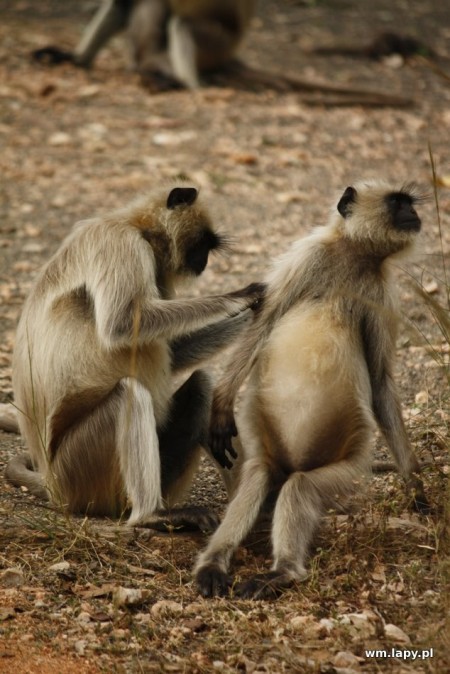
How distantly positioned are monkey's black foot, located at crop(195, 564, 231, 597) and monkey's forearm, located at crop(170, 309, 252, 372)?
48.1 inches

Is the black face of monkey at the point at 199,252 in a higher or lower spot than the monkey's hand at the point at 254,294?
higher

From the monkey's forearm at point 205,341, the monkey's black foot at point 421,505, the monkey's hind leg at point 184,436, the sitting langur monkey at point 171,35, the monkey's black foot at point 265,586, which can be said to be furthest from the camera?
the sitting langur monkey at point 171,35

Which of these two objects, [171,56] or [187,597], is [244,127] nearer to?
[171,56]

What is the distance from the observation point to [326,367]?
4.07 meters

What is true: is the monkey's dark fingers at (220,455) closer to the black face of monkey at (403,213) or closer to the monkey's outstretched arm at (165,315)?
the monkey's outstretched arm at (165,315)

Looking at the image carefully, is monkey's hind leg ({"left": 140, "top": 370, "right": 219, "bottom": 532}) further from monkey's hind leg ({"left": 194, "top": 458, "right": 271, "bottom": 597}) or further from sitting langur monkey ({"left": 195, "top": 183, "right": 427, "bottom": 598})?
monkey's hind leg ({"left": 194, "top": 458, "right": 271, "bottom": 597})

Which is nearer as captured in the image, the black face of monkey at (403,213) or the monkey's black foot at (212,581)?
the monkey's black foot at (212,581)

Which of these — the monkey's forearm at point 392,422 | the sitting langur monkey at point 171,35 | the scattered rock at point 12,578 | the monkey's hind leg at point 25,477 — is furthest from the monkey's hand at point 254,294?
the sitting langur monkey at point 171,35

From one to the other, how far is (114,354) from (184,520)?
2.21 ft

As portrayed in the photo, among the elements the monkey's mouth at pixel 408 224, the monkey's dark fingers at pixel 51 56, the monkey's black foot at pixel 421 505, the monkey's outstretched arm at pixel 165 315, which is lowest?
the monkey's dark fingers at pixel 51 56

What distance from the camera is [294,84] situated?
10672 millimetres

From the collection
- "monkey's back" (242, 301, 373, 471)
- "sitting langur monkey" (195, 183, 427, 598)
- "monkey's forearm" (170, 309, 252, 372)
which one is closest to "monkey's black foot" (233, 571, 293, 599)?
"sitting langur monkey" (195, 183, 427, 598)

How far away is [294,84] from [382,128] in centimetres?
124

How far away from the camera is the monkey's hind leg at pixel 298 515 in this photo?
359 cm
